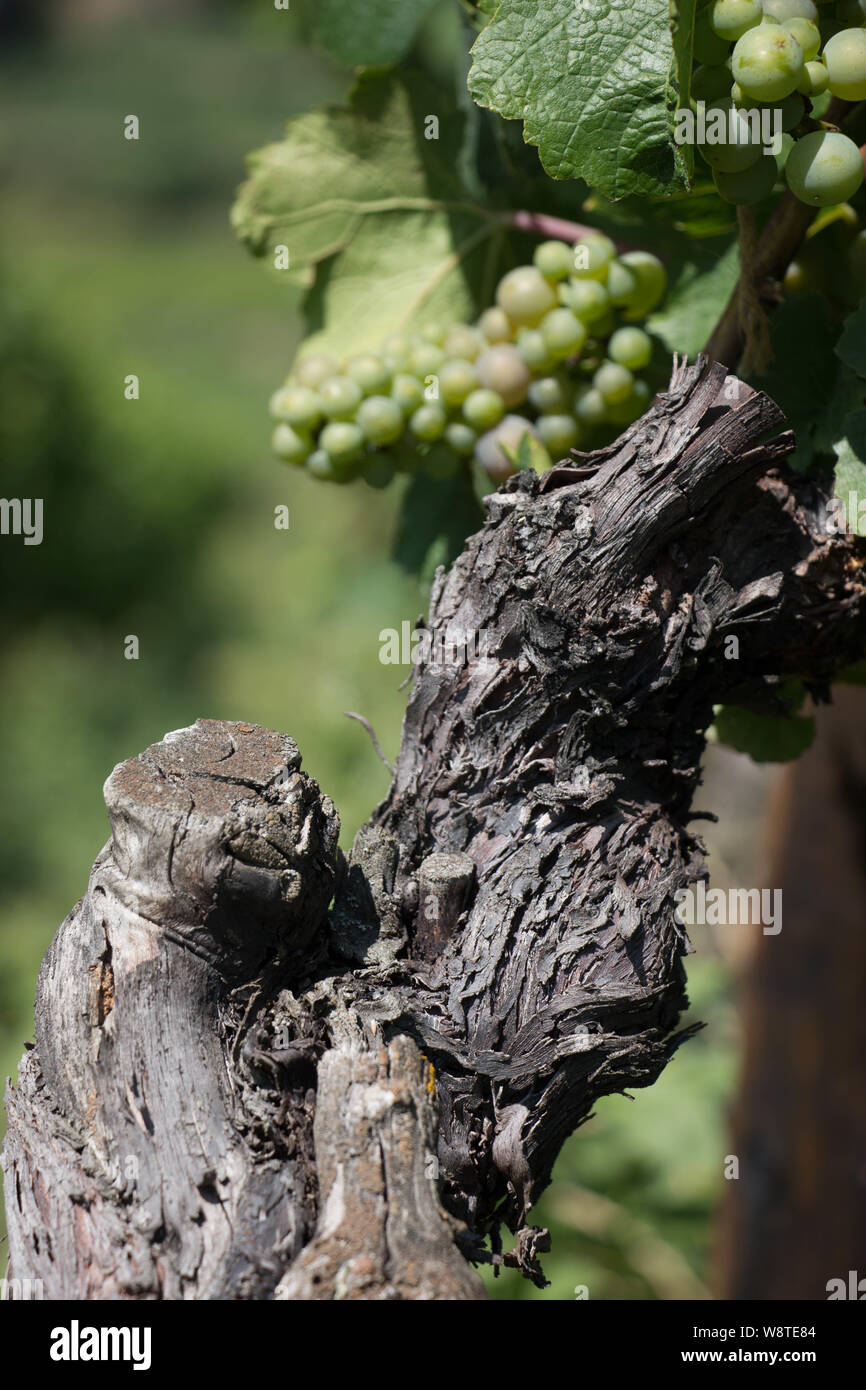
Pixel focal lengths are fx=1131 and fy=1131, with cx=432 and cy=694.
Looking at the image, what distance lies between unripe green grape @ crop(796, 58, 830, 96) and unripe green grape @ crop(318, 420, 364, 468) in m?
0.44

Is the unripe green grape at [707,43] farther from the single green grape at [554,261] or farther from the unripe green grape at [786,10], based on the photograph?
the single green grape at [554,261]

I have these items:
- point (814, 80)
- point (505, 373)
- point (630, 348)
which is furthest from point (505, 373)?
point (814, 80)

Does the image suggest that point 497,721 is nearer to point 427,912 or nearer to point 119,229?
point 427,912

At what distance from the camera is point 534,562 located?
74cm

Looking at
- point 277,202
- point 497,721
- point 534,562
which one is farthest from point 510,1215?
point 277,202

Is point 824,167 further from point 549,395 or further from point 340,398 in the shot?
point 340,398

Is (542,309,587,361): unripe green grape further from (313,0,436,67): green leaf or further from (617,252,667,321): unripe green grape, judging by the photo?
(313,0,436,67): green leaf

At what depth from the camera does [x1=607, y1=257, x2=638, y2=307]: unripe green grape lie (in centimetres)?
94

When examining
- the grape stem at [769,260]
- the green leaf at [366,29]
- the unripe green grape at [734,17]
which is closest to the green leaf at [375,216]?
the green leaf at [366,29]

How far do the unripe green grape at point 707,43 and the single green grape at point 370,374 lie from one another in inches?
14.4

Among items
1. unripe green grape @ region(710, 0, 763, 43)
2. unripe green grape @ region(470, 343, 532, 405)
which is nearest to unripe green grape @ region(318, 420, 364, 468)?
unripe green grape @ region(470, 343, 532, 405)

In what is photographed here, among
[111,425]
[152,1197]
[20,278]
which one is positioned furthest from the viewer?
[20,278]

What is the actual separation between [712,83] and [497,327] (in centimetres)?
31

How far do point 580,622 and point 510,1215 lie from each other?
382 millimetres
